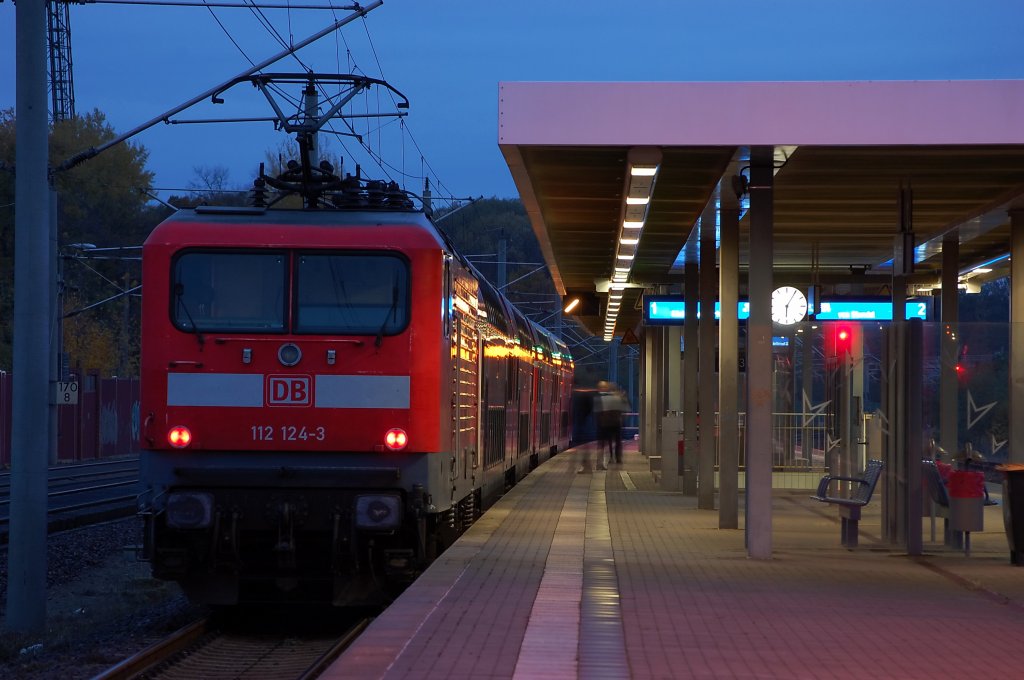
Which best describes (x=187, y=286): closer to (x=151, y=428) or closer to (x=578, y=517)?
(x=151, y=428)

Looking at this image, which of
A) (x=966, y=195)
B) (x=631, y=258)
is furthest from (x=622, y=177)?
(x=631, y=258)

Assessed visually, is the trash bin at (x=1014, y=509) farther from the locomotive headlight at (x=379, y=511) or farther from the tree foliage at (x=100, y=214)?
the tree foliage at (x=100, y=214)

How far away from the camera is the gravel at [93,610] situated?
9.55m

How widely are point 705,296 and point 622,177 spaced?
5743mm

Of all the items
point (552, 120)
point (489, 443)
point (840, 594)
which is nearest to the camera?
point (840, 594)

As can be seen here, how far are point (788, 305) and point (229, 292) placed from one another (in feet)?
34.2

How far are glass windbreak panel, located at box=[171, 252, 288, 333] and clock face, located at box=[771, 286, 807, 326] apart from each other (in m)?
10.00

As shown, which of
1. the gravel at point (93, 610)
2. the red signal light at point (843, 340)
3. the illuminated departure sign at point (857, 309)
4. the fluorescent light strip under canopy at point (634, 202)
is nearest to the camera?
the gravel at point (93, 610)

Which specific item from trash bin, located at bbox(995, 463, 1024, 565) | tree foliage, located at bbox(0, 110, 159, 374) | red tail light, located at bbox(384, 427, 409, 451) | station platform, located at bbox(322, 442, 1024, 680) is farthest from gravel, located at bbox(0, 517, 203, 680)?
tree foliage, located at bbox(0, 110, 159, 374)

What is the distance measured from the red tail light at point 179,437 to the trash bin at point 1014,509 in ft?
24.3

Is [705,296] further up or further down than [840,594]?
further up

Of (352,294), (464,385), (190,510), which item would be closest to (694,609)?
(352,294)

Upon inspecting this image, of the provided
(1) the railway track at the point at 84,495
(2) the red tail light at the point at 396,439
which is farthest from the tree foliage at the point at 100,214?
(2) the red tail light at the point at 396,439

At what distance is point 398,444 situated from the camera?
10.4 meters
